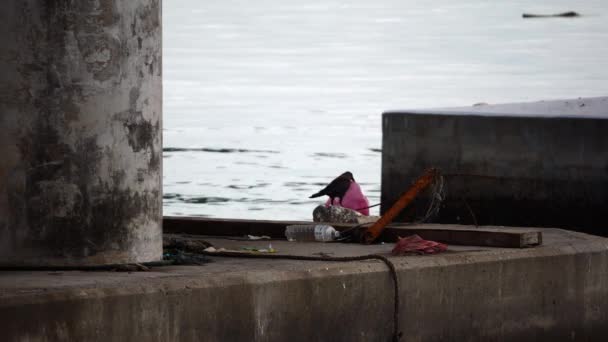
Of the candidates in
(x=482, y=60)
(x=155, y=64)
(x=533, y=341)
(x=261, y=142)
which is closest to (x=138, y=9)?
(x=155, y=64)

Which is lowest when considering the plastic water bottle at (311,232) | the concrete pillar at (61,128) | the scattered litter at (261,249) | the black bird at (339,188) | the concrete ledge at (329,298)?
the concrete ledge at (329,298)

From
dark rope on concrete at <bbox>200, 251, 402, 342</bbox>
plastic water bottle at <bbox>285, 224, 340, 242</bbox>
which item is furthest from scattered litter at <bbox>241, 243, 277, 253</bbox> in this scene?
plastic water bottle at <bbox>285, 224, 340, 242</bbox>

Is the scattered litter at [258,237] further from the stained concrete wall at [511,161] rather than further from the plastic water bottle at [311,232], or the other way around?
the stained concrete wall at [511,161]

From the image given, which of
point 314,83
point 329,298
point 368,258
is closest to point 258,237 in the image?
point 368,258

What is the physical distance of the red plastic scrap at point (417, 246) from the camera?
8.24m

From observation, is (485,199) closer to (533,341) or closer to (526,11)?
(533,341)

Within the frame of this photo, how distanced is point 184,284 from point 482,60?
2967 centimetres

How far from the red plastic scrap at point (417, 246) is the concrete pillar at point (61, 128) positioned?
143 centimetres

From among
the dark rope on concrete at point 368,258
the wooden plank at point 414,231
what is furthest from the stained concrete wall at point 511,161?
the dark rope on concrete at point 368,258

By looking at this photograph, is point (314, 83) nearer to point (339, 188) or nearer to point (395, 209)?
point (339, 188)

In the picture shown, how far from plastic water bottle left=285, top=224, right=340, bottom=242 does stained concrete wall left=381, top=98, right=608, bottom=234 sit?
245 cm

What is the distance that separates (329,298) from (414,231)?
5.34ft

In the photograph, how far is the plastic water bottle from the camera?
9219 millimetres

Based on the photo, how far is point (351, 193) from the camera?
12648mm
